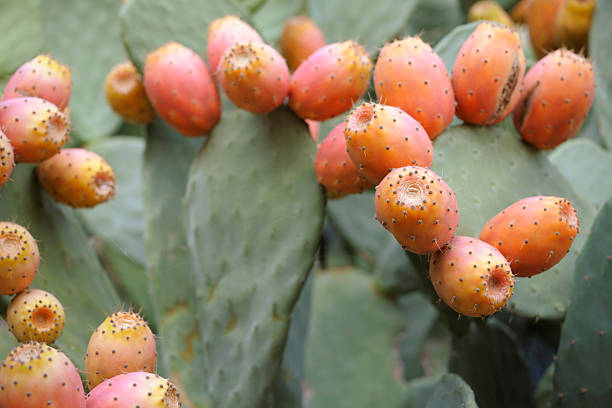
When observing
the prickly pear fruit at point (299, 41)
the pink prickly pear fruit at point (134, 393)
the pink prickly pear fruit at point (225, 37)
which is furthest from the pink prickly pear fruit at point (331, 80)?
the prickly pear fruit at point (299, 41)

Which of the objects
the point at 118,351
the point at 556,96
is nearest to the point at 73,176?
the point at 118,351

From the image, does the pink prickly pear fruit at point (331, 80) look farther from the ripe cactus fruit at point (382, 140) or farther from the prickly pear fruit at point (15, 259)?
the prickly pear fruit at point (15, 259)

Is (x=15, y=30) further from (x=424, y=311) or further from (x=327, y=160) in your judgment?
(x=424, y=311)

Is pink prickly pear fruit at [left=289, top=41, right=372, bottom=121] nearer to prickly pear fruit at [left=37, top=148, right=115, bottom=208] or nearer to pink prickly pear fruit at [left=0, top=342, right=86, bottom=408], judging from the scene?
prickly pear fruit at [left=37, top=148, right=115, bottom=208]

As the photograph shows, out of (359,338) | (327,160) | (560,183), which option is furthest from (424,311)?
(327,160)

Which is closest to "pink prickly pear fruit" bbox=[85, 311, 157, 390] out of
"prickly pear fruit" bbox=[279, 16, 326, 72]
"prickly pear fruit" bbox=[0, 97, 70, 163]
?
"prickly pear fruit" bbox=[0, 97, 70, 163]

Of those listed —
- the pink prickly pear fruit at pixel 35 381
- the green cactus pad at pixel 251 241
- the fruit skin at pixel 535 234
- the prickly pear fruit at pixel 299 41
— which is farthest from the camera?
the prickly pear fruit at pixel 299 41

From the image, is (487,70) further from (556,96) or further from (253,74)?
(253,74)
